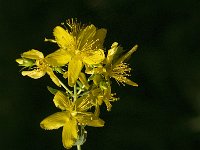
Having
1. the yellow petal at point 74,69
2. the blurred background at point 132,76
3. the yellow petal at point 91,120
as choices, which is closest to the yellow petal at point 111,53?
the yellow petal at point 74,69

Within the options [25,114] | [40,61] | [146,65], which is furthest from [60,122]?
[146,65]

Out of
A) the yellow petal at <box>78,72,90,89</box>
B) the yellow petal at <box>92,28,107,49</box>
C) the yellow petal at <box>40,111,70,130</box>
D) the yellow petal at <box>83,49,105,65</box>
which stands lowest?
the yellow petal at <box>40,111,70,130</box>

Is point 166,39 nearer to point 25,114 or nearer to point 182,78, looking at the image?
point 182,78

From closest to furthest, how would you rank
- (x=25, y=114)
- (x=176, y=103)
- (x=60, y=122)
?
(x=60, y=122) < (x=25, y=114) < (x=176, y=103)

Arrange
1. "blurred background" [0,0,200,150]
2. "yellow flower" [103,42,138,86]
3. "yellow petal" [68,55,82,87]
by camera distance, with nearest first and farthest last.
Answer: "yellow petal" [68,55,82,87] < "yellow flower" [103,42,138,86] < "blurred background" [0,0,200,150]

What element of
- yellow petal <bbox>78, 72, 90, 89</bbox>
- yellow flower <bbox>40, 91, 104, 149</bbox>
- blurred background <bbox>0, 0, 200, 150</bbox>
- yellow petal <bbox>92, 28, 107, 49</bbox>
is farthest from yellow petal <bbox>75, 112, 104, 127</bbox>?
blurred background <bbox>0, 0, 200, 150</bbox>

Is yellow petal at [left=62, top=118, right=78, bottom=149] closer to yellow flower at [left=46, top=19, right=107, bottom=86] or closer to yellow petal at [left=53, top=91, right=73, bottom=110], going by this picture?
yellow petal at [left=53, top=91, right=73, bottom=110]
